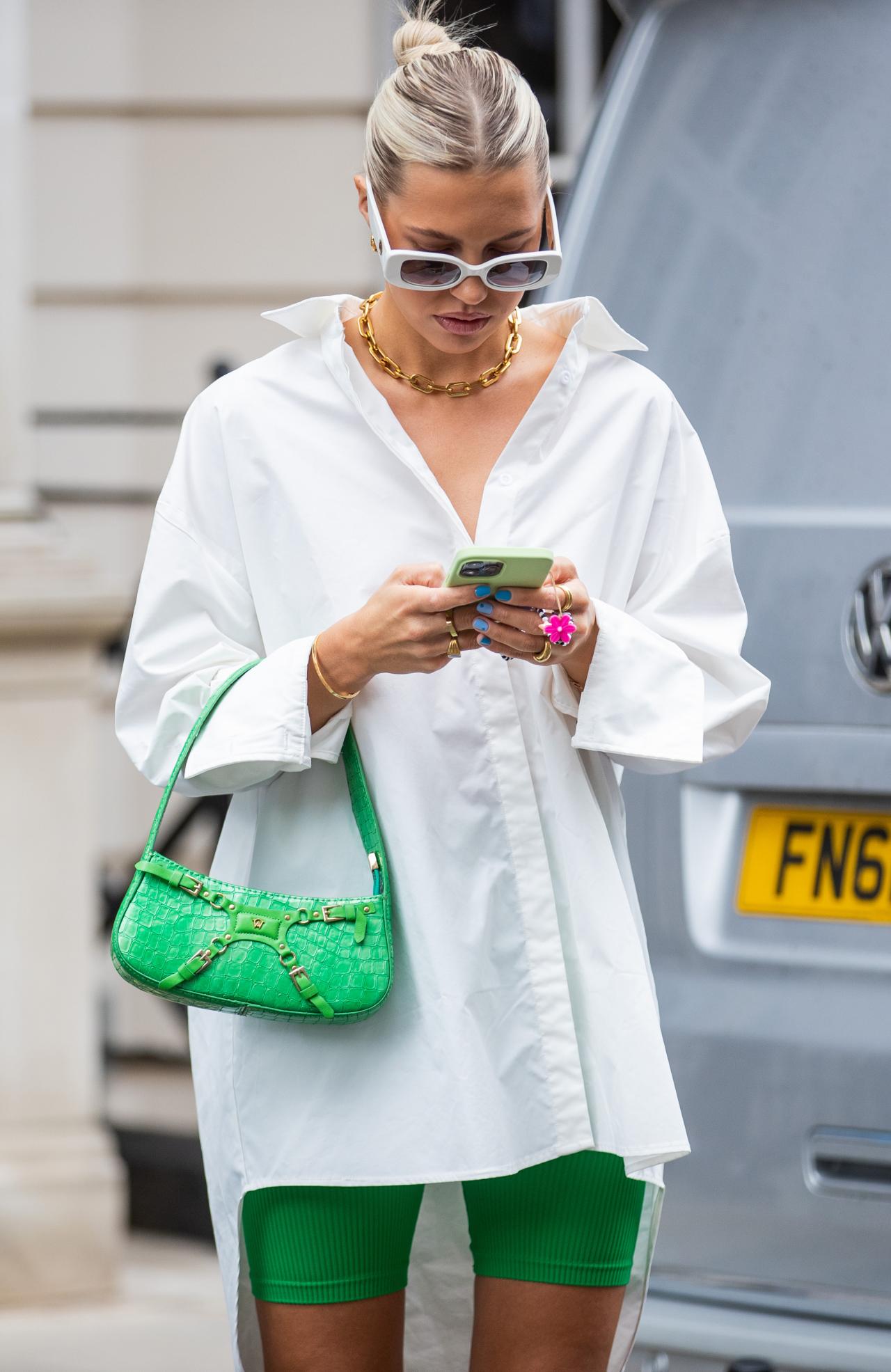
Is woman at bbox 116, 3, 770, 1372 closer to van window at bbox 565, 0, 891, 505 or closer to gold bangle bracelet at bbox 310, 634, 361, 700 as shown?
gold bangle bracelet at bbox 310, 634, 361, 700

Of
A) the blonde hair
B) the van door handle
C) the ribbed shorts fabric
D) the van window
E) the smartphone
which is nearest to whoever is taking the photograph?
the smartphone

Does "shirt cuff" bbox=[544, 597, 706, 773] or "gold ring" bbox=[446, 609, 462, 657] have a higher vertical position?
"gold ring" bbox=[446, 609, 462, 657]

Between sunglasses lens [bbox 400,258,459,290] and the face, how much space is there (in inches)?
0.5

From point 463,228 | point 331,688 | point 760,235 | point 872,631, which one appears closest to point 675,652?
point 331,688

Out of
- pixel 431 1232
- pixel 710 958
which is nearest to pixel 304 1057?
pixel 431 1232

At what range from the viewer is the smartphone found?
1770mm

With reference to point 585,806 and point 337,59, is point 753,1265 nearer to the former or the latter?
point 585,806

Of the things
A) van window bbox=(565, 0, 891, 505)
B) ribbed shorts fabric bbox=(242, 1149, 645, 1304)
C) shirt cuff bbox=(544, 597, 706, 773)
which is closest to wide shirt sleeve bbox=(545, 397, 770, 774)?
shirt cuff bbox=(544, 597, 706, 773)

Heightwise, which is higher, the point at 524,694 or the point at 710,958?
the point at 524,694

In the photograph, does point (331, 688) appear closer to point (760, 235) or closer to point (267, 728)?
point (267, 728)

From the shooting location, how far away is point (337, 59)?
6.64 meters

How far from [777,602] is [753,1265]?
0.81 m

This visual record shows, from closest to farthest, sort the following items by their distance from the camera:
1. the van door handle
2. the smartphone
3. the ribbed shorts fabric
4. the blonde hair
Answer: the smartphone, the blonde hair, the ribbed shorts fabric, the van door handle

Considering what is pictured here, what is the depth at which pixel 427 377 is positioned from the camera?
2092mm
